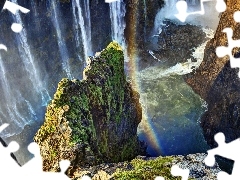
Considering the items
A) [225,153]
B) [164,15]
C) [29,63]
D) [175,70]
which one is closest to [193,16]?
[164,15]

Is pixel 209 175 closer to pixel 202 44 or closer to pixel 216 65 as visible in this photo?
pixel 216 65

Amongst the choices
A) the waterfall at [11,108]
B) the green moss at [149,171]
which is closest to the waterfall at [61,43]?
the waterfall at [11,108]

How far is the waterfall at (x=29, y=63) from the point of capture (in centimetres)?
967

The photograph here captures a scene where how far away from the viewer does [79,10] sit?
1021 centimetres

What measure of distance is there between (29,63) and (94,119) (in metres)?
4.57

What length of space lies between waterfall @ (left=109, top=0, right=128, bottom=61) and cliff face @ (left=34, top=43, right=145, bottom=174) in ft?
13.7

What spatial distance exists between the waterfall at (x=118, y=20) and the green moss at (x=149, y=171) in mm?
6501

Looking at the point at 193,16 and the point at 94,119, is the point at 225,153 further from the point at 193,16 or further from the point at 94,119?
the point at 193,16

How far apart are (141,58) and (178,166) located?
6.76m

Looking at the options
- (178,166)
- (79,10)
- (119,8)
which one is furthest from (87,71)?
(119,8)

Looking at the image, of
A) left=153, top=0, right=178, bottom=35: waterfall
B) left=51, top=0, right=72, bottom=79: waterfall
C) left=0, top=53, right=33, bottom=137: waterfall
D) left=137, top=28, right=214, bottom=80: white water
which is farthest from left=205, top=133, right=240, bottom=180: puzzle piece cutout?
left=153, top=0, right=178, bottom=35: waterfall

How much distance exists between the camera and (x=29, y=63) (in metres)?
10.1

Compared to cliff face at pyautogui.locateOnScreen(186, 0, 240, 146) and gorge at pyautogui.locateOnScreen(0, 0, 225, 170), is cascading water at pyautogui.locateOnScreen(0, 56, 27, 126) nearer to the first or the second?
gorge at pyautogui.locateOnScreen(0, 0, 225, 170)

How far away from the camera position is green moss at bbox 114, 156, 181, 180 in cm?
445
